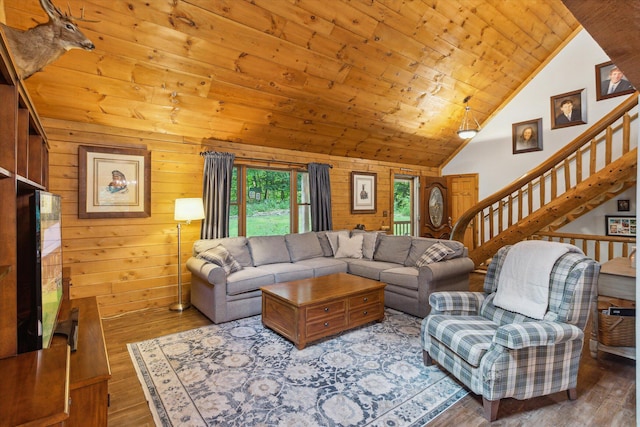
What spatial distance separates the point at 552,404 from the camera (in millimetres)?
2004

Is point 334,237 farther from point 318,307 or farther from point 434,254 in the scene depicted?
point 318,307

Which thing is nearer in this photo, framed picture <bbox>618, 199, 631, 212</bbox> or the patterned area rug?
the patterned area rug

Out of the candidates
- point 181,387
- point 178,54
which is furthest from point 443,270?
point 178,54

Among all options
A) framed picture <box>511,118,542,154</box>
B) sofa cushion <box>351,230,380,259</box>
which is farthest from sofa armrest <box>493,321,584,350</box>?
framed picture <box>511,118,542,154</box>

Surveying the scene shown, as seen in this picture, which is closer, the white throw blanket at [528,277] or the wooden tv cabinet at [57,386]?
the wooden tv cabinet at [57,386]

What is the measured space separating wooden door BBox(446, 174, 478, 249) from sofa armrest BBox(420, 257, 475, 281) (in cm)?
272

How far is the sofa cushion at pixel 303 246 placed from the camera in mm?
4605

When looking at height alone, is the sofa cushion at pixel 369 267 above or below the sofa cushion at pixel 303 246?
below

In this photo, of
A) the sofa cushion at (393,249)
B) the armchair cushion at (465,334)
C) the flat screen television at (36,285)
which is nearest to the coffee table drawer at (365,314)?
the armchair cushion at (465,334)

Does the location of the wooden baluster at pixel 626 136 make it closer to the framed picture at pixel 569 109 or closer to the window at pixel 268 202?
the framed picture at pixel 569 109

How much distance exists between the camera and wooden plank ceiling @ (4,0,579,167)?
2.77 metres

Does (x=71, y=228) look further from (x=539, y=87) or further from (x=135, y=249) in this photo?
(x=539, y=87)

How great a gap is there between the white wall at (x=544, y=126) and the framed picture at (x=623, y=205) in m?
0.05

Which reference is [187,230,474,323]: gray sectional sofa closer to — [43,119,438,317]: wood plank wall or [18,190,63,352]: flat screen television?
[43,119,438,317]: wood plank wall
